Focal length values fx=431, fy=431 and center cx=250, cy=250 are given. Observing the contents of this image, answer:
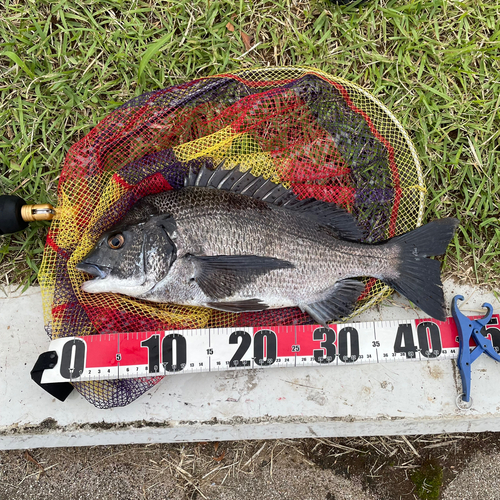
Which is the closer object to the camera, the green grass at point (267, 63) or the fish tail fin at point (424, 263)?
the fish tail fin at point (424, 263)

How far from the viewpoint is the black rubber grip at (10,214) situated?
9.61 feet

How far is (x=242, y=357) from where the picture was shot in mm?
3029

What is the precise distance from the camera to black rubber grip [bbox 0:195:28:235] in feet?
9.61

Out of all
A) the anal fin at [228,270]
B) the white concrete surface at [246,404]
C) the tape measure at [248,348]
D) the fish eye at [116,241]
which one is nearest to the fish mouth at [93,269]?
the fish eye at [116,241]

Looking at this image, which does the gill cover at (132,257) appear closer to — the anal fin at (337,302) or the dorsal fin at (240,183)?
the dorsal fin at (240,183)

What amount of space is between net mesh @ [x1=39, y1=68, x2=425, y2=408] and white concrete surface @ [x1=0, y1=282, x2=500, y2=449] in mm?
255

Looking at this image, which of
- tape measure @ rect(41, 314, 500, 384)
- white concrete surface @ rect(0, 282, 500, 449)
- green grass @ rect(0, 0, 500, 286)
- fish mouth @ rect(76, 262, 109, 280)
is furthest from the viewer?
green grass @ rect(0, 0, 500, 286)

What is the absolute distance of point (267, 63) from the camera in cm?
344

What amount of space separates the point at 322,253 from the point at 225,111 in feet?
4.03

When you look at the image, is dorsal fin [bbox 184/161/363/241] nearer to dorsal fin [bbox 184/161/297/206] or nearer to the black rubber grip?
dorsal fin [bbox 184/161/297/206]

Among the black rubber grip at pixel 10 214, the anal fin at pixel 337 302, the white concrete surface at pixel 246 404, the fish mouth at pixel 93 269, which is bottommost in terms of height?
the white concrete surface at pixel 246 404

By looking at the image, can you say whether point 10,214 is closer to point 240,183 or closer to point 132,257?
point 132,257

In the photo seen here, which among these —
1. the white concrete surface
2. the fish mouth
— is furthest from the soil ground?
the fish mouth

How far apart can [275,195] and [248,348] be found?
110cm
